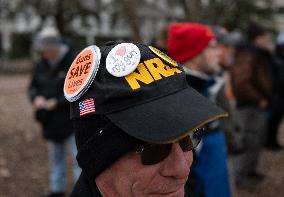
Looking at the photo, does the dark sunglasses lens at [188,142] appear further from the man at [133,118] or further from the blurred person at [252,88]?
the blurred person at [252,88]

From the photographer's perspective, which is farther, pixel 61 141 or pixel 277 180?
pixel 277 180

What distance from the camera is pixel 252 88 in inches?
186

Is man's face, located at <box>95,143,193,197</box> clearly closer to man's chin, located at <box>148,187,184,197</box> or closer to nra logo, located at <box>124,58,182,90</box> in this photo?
man's chin, located at <box>148,187,184,197</box>

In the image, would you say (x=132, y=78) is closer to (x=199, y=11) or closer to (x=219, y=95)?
(x=219, y=95)

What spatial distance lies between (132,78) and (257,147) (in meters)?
4.27

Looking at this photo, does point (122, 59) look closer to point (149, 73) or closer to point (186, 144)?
point (149, 73)

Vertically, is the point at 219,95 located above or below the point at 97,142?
below

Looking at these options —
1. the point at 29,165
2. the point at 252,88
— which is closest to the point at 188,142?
the point at 252,88

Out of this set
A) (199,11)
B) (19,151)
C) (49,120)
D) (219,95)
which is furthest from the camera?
(19,151)

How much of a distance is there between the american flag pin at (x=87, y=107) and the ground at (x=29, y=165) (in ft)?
12.9

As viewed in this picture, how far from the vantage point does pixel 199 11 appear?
504cm

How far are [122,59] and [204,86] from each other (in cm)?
135

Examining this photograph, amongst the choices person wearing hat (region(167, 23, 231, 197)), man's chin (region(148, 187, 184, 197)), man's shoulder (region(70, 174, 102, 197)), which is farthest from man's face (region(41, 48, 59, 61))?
man's chin (region(148, 187, 184, 197))

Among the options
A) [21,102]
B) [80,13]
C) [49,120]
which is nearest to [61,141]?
[49,120]
